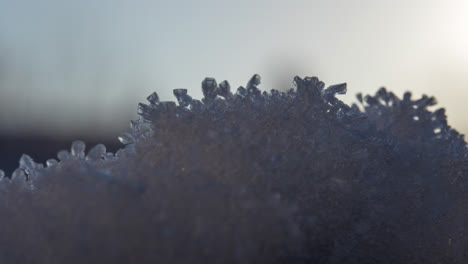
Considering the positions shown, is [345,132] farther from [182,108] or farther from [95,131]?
[95,131]

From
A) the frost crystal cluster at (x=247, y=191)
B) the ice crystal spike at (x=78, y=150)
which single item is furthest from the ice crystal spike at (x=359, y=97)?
the ice crystal spike at (x=78, y=150)

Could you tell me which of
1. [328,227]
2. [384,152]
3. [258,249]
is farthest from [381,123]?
[258,249]

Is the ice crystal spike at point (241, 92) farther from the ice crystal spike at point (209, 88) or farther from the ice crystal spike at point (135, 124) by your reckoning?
the ice crystal spike at point (135, 124)

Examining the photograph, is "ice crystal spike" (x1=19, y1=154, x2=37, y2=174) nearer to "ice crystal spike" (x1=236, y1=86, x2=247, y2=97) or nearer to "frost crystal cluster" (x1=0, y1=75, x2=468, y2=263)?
"frost crystal cluster" (x1=0, y1=75, x2=468, y2=263)

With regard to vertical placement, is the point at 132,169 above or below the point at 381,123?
below

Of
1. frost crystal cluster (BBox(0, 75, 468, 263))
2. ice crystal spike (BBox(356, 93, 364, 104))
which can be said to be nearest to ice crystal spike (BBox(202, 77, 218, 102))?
frost crystal cluster (BBox(0, 75, 468, 263))
